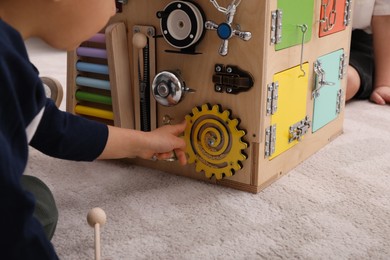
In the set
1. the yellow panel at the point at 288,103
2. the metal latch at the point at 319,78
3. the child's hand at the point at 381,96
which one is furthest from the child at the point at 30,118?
the child's hand at the point at 381,96

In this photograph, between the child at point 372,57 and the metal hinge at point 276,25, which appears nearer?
the metal hinge at point 276,25

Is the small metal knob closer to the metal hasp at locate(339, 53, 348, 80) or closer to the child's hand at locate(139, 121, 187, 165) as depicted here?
the child's hand at locate(139, 121, 187, 165)

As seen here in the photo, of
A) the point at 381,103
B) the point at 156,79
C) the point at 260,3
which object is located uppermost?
the point at 260,3

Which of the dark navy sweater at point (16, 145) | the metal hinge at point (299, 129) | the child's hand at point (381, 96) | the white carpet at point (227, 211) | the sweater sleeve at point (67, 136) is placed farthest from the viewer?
the child's hand at point (381, 96)

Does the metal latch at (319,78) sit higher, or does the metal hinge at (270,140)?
the metal latch at (319,78)

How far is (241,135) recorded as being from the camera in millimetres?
918

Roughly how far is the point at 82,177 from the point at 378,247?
1.81 feet

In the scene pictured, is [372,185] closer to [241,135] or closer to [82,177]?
[241,135]

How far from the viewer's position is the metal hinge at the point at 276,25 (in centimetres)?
87

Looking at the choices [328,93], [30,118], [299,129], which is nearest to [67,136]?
[30,118]

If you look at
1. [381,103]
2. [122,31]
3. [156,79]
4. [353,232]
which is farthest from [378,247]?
[381,103]


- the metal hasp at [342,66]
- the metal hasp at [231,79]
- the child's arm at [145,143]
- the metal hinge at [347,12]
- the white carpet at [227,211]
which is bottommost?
the white carpet at [227,211]

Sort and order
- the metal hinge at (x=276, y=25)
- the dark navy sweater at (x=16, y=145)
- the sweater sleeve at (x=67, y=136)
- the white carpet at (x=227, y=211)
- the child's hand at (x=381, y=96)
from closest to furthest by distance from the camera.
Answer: the dark navy sweater at (x=16, y=145) → the sweater sleeve at (x=67, y=136) → the white carpet at (x=227, y=211) → the metal hinge at (x=276, y=25) → the child's hand at (x=381, y=96)

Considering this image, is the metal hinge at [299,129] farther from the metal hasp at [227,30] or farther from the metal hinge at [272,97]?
the metal hasp at [227,30]
